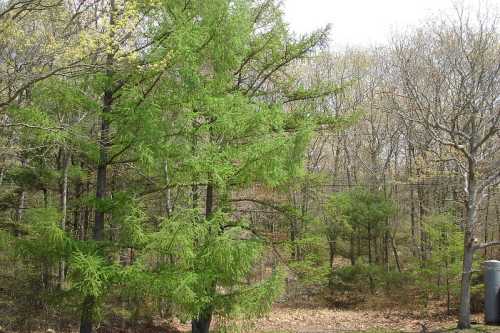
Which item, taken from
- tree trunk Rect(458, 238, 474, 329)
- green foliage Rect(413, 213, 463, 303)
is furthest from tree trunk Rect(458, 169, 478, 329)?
green foliage Rect(413, 213, 463, 303)

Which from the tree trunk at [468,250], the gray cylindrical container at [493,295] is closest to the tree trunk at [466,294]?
the tree trunk at [468,250]

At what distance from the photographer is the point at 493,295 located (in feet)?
37.4

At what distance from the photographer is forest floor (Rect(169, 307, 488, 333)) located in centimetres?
1355

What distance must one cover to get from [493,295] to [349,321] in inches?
211

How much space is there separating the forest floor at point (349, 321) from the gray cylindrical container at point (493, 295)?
53cm

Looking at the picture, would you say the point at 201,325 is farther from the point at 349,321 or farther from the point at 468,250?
the point at 349,321

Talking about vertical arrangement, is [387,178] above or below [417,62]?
below

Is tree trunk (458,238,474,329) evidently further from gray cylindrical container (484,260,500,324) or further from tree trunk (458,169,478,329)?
gray cylindrical container (484,260,500,324)

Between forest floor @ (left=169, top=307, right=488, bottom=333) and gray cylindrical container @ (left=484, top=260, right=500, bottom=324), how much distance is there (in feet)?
1.75

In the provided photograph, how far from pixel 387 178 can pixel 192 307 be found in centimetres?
1863

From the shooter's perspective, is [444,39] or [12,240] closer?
[12,240]

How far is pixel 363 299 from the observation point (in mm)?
19281

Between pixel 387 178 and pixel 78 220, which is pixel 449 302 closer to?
pixel 387 178

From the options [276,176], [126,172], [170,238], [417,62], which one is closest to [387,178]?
[417,62]
